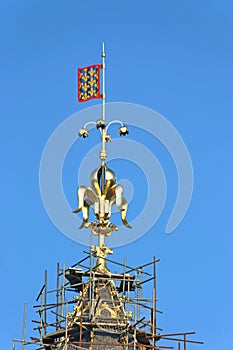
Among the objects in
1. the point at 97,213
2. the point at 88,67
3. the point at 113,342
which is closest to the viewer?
the point at 113,342

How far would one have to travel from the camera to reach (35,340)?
176 ft

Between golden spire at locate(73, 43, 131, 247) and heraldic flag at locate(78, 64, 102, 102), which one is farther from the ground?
heraldic flag at locate(78, 64, 102, 102)

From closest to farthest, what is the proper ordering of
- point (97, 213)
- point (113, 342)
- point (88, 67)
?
1. point (113, 342)
2. point (97, 213)
3. point (88, 67)

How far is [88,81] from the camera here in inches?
2360

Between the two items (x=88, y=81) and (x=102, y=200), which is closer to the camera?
Result: (x=102, y=200)

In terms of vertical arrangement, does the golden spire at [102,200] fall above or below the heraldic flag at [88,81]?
below

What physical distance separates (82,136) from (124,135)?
1.97 m

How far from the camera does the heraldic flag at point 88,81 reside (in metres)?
59.7

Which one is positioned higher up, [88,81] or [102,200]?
[88,81]

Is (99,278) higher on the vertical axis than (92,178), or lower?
lower

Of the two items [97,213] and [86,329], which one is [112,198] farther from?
[86,329]

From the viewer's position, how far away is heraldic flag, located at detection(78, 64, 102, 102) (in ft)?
196

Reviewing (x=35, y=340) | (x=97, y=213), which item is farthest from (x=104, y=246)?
(x=35, y=340)

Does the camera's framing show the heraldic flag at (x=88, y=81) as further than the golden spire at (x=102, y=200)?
Yes
